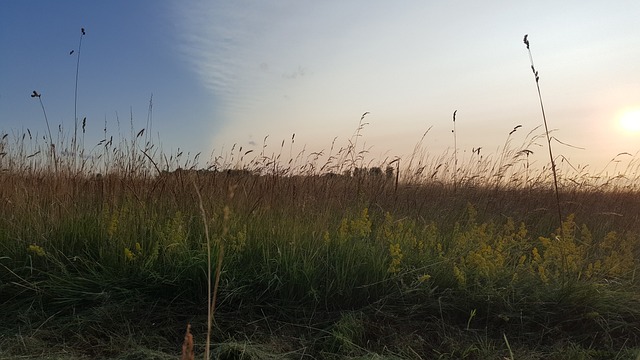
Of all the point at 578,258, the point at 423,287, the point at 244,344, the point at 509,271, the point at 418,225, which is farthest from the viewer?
the point at 418,225

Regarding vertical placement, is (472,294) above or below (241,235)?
below

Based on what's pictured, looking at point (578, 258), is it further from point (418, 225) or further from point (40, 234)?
point (40, 234)

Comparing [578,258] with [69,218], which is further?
[69,218]

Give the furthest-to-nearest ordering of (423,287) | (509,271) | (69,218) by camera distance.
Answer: (69,218) < (509,271) < (423,287)

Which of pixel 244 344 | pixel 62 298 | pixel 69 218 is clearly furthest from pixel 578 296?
pixel 69 218

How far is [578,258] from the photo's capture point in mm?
3217

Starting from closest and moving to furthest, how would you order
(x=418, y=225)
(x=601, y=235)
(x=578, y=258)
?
(x=578, y=258), (x=418, y=225), (x=601, y=235)

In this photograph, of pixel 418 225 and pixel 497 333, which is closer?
pixel 497 333

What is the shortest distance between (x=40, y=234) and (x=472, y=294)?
303 centimetres

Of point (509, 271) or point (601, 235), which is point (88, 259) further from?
point (601, 235)

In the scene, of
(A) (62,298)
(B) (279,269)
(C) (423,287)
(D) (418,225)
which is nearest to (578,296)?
→ (C) (423,287)

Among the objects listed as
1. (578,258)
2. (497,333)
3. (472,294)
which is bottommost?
(497,333)

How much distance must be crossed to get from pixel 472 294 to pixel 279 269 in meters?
1.22

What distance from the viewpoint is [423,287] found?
9.23 feet
